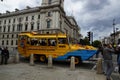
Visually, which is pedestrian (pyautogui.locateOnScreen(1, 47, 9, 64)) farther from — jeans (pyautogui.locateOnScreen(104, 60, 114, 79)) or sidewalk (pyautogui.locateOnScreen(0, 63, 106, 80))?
jeans (pyautogui.locateOnScreen(104, 60, 114, 79))

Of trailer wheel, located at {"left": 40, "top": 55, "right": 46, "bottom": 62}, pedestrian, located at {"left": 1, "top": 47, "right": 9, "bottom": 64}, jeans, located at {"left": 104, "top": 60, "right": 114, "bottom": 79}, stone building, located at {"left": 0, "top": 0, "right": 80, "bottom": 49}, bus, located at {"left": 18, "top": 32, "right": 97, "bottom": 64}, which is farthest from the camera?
stone building, located at {"left": 0, "top": 0, "right": 80, "bottom": 49}

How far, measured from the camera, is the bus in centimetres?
1340

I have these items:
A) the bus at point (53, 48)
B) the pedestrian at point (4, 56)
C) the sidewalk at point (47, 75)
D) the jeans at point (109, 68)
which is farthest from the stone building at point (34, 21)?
the jeans at point (109, 68)

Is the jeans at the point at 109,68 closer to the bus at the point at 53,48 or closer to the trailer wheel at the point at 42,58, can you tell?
the bus at the point at 53,48

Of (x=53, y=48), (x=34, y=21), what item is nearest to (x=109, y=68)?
(x=53, y=48)

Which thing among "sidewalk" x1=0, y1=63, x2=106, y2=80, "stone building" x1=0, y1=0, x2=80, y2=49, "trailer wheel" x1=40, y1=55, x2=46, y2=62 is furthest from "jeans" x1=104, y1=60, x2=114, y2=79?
"stone building" x1=0, y1=0, x2=80, y2=49

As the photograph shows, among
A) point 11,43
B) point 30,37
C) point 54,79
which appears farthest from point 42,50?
point 11,43

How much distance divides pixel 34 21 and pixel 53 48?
5021 centimetres

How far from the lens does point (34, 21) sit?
6284 cm

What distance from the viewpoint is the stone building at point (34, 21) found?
183 feet

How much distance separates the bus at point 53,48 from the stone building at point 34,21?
32.8 metres

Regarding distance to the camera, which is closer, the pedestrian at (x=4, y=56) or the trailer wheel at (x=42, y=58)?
the pedestrian at (x=4, y=56)

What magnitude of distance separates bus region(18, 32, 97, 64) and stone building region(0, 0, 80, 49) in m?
32.8

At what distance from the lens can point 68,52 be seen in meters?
13.6
